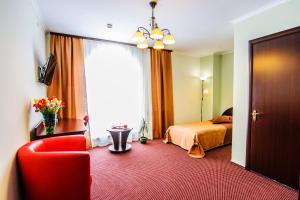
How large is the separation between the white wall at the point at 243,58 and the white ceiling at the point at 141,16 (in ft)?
0.56

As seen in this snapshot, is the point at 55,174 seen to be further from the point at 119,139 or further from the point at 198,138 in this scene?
the point at 198,138

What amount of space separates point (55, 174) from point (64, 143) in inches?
23.3

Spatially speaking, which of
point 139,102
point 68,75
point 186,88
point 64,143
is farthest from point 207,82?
point 64,143

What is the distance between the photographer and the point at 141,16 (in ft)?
8.66

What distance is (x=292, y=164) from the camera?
2162 millimetres

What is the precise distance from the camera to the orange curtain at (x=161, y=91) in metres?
4.56

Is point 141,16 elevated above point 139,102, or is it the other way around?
point 141,16

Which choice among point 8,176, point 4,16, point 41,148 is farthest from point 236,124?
point 4,16

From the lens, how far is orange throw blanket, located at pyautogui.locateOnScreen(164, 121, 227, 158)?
11.1 ft

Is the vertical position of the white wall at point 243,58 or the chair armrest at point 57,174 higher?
the white wall at point 243,58

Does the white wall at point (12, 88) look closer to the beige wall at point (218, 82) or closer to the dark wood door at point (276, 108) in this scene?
the dark wood door at point (276, 108)

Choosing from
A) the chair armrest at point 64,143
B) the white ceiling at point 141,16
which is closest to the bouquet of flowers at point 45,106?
the chair armrest at point 64,143

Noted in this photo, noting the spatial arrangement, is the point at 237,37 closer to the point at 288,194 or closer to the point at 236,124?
the point at 236,124

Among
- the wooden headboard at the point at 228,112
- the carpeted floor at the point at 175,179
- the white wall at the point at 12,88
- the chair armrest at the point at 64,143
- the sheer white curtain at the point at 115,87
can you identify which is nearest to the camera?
the white wall at the point at 12,88
